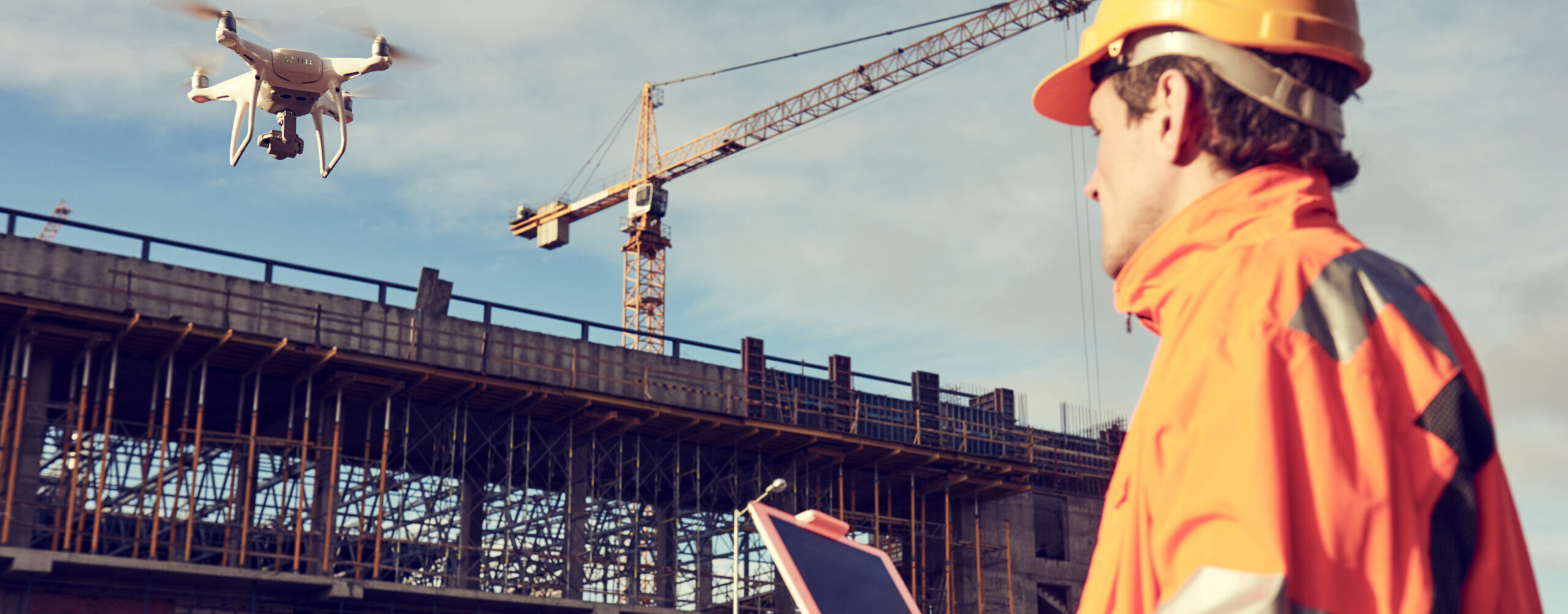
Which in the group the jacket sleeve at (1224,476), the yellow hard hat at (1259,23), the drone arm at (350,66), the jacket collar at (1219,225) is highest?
the drone arm at (350,66)

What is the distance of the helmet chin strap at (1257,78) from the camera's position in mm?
2018

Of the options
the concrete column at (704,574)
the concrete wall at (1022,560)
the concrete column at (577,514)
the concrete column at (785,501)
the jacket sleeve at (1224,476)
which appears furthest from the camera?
the concrete wall at (1022,560)

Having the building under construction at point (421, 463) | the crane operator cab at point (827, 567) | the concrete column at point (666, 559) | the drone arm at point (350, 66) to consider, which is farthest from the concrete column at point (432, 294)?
the crane operator cab at point (827, 567)

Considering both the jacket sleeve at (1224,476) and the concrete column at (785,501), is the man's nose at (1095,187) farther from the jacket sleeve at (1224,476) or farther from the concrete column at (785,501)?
the concrete column at (785,501)

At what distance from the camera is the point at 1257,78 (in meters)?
2.02

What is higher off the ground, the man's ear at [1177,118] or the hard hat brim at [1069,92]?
the hard hat brim at [1069,92]

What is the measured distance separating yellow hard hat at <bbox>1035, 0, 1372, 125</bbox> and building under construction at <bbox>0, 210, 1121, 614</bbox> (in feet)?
93.5

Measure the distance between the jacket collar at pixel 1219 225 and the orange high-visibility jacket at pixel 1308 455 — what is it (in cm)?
2

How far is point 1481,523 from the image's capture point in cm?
176

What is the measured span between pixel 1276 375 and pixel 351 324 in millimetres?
41987

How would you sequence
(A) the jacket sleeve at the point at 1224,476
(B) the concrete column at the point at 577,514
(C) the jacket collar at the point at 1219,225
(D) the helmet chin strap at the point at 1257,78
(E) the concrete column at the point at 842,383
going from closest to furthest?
(A) the jacket sleeve at the point at 1224,476, (C) the jacket collar at the point at 1219,225, (D) the helmet chin strap at the point at 1257,78, (B) the concrete column at the point at 577,514, (E) the concrete column at the point at 842,383

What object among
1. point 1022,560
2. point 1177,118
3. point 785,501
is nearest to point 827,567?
point 1177,118

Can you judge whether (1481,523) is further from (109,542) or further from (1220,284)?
(109,542)

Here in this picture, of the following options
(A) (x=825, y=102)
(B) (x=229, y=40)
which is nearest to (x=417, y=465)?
(B) (x=229, y=40)
